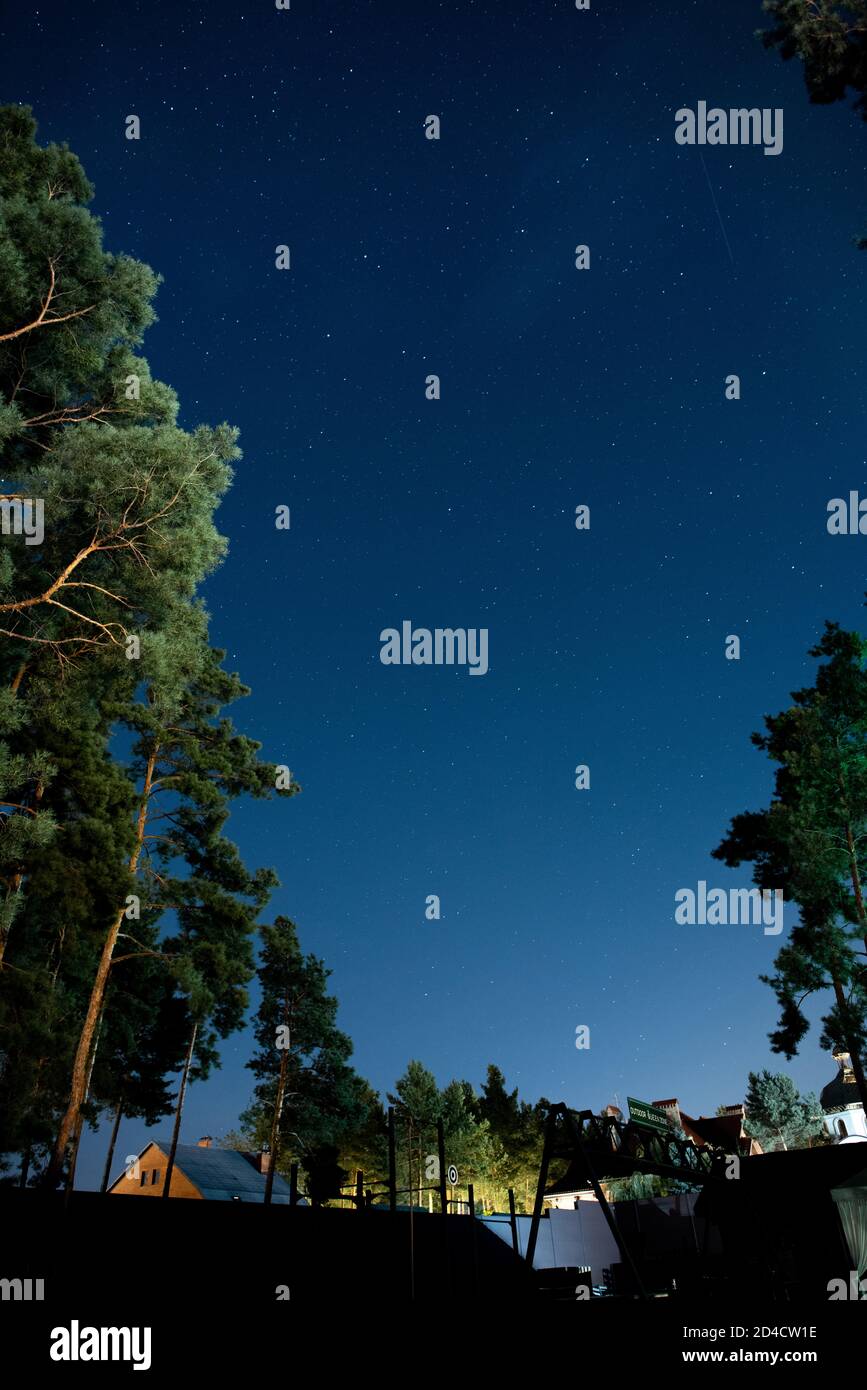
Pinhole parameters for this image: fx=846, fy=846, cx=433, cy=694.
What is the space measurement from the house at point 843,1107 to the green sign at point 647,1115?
141ft

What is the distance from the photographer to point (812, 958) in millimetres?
20609

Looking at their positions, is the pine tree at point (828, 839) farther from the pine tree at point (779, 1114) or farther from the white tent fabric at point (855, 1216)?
the pine tree at point (779, 1114)

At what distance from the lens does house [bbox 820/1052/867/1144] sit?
56156 millimetres

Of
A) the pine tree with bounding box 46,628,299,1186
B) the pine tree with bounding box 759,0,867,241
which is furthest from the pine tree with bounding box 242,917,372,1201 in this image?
the pine tree with bounding box 759,0,867,241

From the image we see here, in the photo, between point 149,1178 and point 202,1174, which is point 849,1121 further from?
point 149,1178

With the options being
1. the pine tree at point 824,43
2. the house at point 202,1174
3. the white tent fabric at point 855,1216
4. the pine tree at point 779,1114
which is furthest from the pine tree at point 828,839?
the pine tree at point 779,1114

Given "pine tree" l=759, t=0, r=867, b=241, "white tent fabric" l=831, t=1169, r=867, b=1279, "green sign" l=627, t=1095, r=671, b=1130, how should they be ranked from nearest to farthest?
"pine tree" l=759, t=0, r=867, b=241 → "white tent fabric" l=831, t=1169, r=867, b=1279 → "green sign" l=627, t=1095, r=671, b=1130

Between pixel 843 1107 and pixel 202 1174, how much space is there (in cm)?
4337

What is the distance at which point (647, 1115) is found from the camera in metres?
17.7

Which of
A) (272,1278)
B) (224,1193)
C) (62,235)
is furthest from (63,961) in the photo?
(224,1193)

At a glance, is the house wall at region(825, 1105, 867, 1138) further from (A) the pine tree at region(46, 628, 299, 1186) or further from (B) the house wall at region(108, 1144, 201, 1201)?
(A) the pine tree at region(46, 628, 299, 1186)

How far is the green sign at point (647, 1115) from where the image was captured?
17.2 metres

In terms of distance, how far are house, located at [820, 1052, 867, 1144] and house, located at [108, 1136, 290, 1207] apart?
1420 inches
